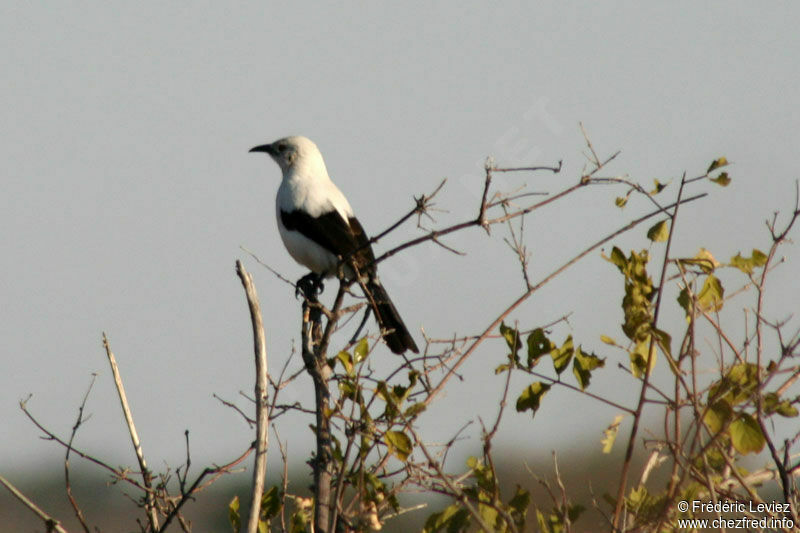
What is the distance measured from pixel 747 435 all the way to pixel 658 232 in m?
0.80

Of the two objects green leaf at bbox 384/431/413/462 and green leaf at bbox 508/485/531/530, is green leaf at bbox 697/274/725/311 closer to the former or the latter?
green leaf at bbox 508/485/531/530

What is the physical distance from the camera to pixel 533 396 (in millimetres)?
3160

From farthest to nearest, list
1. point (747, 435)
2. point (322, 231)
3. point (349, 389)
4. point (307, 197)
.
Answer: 1. point (307, 197)
2. point (322, 231)
3. point (349, 389)
4. point (747, 435)

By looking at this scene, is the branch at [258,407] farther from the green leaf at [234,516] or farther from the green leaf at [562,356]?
the green leaf at [562,356]

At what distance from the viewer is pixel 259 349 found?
3504mm

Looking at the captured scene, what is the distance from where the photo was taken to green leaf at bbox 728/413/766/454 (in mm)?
2740

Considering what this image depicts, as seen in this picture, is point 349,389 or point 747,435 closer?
point 747,435

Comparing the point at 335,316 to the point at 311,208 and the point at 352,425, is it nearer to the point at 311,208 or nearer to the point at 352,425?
the point at 352,425

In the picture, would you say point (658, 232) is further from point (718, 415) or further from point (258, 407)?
point (258, 407)

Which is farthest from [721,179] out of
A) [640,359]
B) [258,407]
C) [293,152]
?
[293,152]

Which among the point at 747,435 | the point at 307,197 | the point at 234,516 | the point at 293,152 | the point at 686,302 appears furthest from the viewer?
the point at 293,152

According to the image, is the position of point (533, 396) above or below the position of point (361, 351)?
below

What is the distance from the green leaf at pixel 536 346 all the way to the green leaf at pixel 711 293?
49 centimetres

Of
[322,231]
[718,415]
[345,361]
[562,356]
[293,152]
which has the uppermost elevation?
[293,152]
